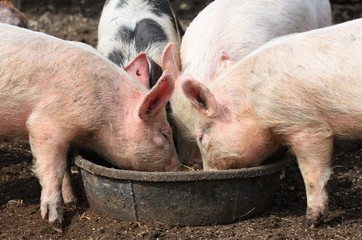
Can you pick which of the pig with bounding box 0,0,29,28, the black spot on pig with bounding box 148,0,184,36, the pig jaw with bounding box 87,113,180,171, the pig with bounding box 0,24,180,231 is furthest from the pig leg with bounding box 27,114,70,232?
the black spot on pig with bounding box 148,0,184,36

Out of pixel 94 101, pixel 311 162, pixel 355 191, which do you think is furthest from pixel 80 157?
pixel 355 191

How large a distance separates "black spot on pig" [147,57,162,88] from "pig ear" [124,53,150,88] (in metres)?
0.13

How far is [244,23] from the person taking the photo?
6.29 m

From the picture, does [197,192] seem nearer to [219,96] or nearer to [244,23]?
[219,96]

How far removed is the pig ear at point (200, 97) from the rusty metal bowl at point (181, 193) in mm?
468

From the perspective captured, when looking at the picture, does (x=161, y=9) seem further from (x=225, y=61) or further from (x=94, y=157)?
(x=94, y=157)

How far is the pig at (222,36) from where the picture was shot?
5.81m

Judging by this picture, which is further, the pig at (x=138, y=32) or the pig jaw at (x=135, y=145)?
the pig at (x=138, y=32)

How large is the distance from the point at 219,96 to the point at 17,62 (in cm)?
127

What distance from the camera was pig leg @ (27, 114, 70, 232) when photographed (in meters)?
5.20

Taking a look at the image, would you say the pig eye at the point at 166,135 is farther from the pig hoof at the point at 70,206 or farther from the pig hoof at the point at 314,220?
the pig hoof at the point at 314,220

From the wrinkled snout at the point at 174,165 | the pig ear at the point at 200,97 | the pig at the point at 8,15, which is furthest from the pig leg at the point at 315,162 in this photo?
the pig at the point at 8,15

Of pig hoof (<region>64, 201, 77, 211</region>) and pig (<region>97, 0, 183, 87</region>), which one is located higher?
pig (<region>97, 0, 183, 87</region>)

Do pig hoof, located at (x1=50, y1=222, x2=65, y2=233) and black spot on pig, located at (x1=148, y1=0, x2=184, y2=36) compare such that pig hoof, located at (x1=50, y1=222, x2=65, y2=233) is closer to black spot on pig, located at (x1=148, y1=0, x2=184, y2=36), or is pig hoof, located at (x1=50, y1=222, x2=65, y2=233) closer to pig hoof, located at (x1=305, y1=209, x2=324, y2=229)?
pig hoof, located at (x1=305, y1=209, x2=324, y2=229)
